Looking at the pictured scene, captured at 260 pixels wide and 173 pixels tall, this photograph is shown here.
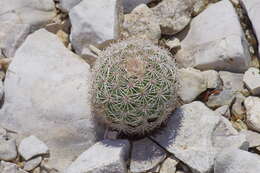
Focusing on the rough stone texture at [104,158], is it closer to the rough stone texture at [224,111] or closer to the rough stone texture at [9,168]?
the rough stone texture at [9,168]

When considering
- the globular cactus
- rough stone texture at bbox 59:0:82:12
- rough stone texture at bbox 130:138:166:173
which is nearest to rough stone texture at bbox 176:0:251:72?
the globular cactus

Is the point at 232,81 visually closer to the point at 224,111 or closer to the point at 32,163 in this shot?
the point at 224,111

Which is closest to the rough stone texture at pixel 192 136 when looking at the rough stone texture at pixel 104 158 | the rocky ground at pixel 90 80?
the rocky ground at pixel 90 80

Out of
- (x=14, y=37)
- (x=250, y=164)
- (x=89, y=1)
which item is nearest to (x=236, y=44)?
(x=250, y=164)

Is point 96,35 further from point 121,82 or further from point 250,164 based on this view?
point 250,164

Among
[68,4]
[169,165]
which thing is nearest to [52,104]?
[68,4]

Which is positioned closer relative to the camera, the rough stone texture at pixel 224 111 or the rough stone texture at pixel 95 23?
the rough stone texture at pixel 224 111
